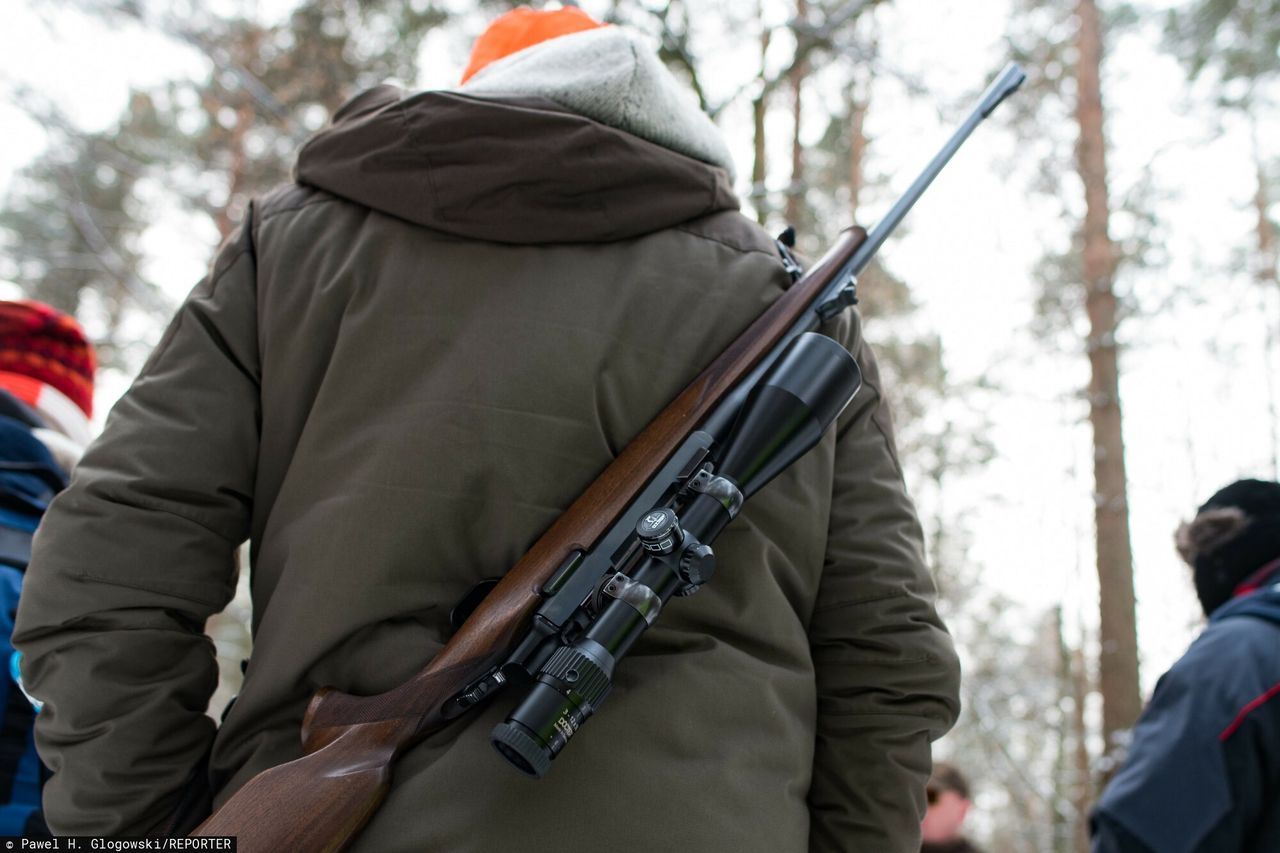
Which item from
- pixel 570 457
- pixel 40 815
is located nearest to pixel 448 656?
pixel 570 457

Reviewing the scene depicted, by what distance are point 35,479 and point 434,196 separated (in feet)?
5.06

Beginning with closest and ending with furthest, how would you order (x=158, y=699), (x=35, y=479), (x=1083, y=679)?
(x=158, y=699) < (x=35, y=479) < (x=1083, y=679)

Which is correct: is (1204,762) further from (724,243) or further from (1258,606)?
(724,243)

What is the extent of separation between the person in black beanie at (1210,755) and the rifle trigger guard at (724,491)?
1.80 meters

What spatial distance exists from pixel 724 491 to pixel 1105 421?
8.47m

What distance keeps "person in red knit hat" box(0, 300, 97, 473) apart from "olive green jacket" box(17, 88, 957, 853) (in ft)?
4.84

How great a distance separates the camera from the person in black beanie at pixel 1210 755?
8.18ft

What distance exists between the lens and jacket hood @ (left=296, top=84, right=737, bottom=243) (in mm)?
1624

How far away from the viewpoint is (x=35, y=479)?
251 centimetres

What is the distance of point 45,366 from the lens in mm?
2951

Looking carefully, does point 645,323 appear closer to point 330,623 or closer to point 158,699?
point 330,623

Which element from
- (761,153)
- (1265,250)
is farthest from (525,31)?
(1265,250)

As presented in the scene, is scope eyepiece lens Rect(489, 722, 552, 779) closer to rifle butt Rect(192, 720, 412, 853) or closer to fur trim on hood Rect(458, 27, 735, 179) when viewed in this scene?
rifle butt Rect(192, 720, 412, 853)

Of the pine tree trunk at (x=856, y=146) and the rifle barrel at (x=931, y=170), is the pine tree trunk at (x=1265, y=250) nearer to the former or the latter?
the pine tree trunk at (x=856, y=146)
